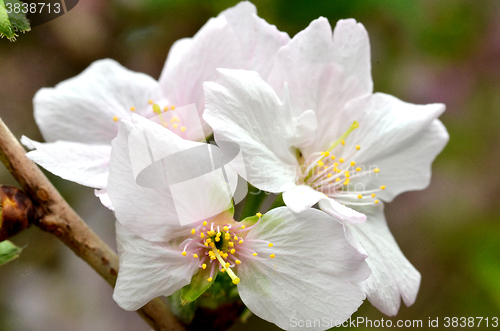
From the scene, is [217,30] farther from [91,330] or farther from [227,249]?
[91,330]

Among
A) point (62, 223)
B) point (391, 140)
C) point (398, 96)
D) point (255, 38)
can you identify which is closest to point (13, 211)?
point (62, 223)

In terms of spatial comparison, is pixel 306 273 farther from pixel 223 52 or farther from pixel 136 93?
pixel 136 93

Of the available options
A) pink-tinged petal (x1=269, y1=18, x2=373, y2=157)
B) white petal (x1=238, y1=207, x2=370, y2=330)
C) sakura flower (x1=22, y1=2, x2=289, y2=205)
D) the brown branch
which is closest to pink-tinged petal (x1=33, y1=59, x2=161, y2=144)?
sakura flower (x1=22, y1=2, x2=289, y2=205)

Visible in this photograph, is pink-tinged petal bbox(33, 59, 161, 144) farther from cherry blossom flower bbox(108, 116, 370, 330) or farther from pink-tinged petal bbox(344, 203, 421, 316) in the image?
pink-tinged petal bbox(344, 203, 421, 316)

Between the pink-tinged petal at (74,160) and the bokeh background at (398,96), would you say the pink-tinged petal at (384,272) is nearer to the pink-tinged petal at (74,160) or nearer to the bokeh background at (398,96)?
the pink-tinged petal at (74,160)

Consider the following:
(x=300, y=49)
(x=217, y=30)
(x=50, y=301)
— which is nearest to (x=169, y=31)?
(x=217, y=30)

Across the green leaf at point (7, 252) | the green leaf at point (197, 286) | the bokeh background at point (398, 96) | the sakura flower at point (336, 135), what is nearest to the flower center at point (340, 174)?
the sakura flower at point (336, 135)
